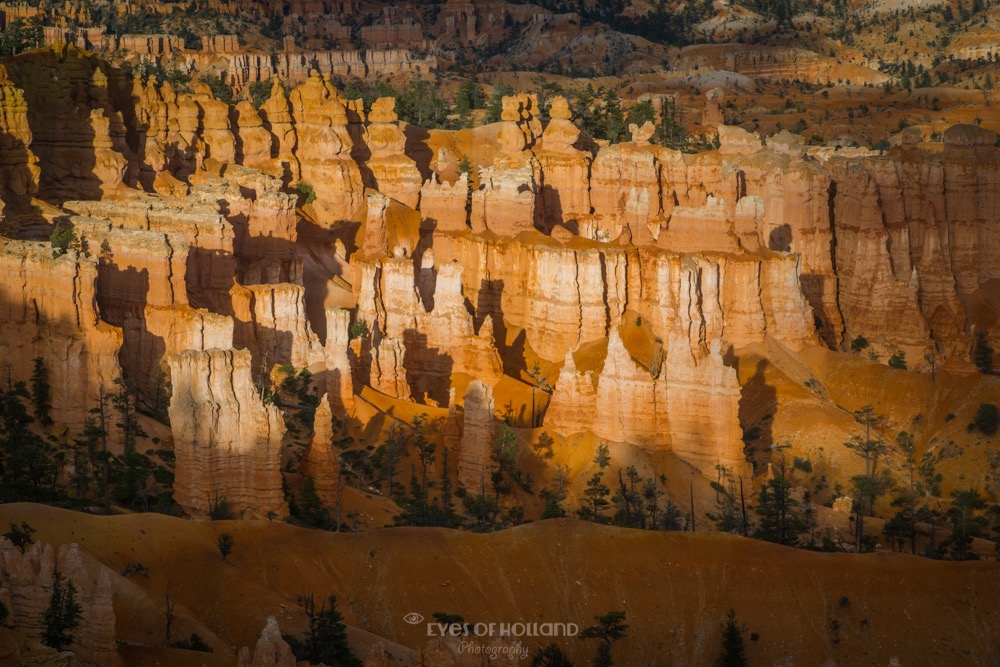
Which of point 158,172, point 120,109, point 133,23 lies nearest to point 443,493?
point 158,172

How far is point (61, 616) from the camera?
58688 mm

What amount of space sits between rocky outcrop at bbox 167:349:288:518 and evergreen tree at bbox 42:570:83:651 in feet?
52.0

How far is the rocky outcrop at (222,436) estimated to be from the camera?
247 ft

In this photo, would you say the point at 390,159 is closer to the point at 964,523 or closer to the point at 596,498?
the point at 596,498

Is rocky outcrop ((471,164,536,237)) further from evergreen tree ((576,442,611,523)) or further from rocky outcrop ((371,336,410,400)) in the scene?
evergreen tree ((576,442,611,523))

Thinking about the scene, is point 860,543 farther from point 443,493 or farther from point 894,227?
point 894,227

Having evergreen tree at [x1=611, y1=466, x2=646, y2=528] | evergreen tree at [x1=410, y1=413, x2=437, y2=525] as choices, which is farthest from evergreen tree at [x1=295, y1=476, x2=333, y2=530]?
evergreen tree at [x1=611, y1=466, x2=646, y2=528]

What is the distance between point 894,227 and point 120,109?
4618cm

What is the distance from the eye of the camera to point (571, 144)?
123500mm

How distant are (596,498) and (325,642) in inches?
921

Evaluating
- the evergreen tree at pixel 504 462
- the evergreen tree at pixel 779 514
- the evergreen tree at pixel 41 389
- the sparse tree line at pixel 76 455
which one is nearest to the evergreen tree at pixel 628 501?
the evergreen tree at pixel 504 462

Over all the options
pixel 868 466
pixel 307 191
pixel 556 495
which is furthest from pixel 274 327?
pixel 868 466

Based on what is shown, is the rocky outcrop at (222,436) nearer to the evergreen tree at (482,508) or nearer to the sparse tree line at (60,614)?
the evergreen tree at (482,508)

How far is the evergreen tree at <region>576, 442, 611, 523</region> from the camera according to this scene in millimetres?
85812
